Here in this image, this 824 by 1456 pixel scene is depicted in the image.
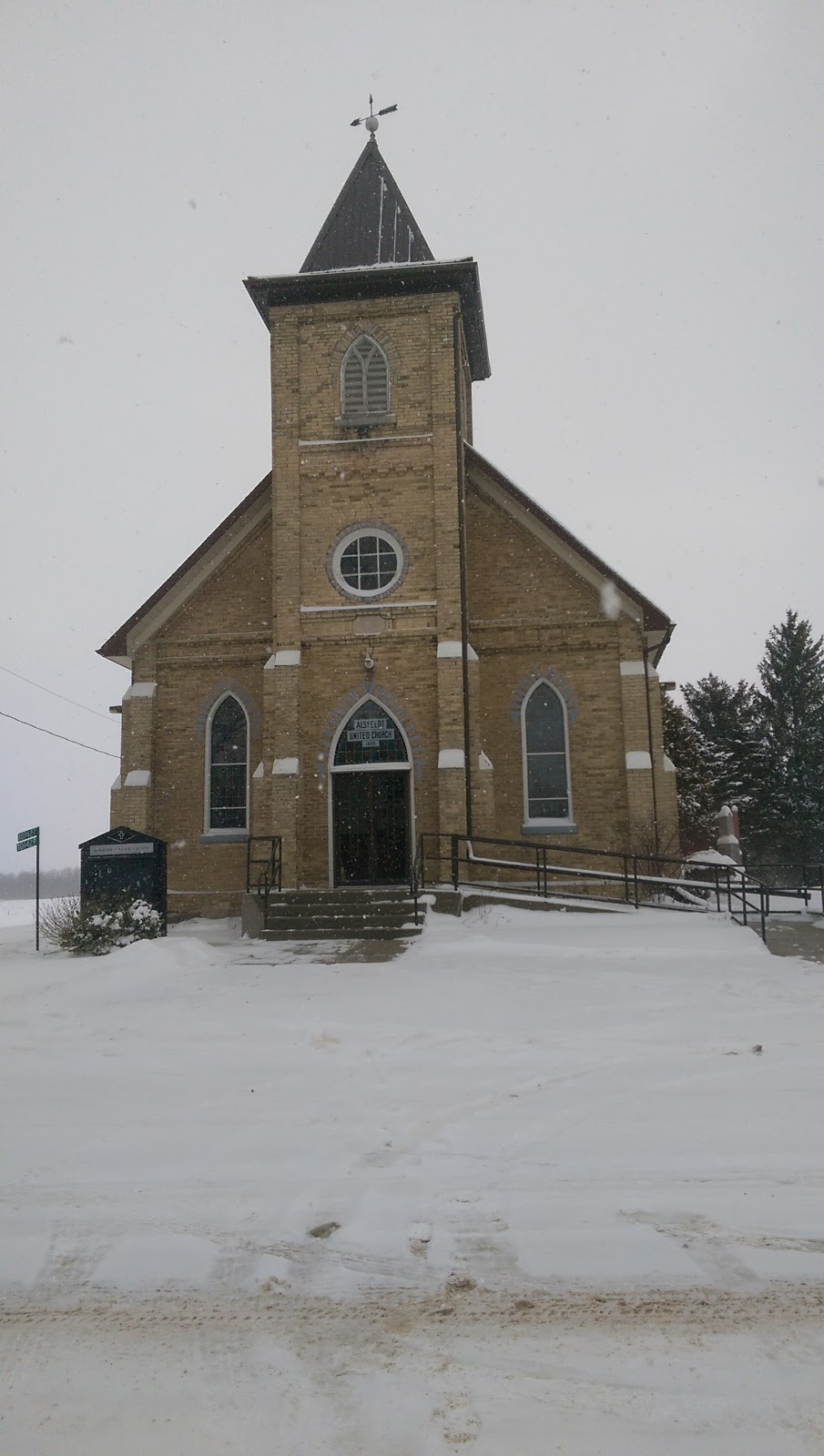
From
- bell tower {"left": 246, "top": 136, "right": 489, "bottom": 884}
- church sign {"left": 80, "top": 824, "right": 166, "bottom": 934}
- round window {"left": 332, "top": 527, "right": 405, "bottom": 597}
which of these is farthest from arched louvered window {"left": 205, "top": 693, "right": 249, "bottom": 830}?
church sign {"left": 80, "top": 824, "right": 166, "bottom": 934}

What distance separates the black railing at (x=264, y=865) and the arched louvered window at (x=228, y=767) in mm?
1326

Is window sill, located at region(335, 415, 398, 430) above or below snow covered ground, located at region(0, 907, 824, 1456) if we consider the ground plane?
above

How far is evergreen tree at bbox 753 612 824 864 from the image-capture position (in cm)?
3878

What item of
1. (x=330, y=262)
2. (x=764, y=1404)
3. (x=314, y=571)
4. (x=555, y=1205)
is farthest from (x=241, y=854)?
(x=764, y=1404)

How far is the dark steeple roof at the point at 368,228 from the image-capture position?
19.7 m

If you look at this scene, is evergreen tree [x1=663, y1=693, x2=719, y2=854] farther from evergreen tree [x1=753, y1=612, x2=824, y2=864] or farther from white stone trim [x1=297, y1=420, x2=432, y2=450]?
white stone trim [x1=297, y1=420, x2=432, y2=450]

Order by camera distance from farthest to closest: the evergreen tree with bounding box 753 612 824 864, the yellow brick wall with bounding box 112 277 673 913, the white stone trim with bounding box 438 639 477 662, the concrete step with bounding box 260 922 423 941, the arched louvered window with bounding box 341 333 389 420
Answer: the evergreen tree with bounding box 753 612 824 864 → the arched louvered window with bounding box 341 333 389 420 → the yellow brick wall with bounding box 112 277 673 913 → the white stone trim with bounding box 438 639 477 662 → the concrete step with bounding box 260 922 423 941

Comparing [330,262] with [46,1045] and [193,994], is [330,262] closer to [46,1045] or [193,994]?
[193,994]

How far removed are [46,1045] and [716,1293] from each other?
19.0 feet

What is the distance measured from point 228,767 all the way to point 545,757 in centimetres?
630

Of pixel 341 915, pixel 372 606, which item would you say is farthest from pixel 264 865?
pixel 372 606

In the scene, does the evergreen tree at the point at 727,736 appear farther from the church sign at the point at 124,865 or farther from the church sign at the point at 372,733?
the church sign at the point at 124,865

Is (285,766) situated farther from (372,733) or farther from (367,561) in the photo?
(367,561)

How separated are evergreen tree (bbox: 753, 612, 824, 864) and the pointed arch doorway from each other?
84.3 ft
